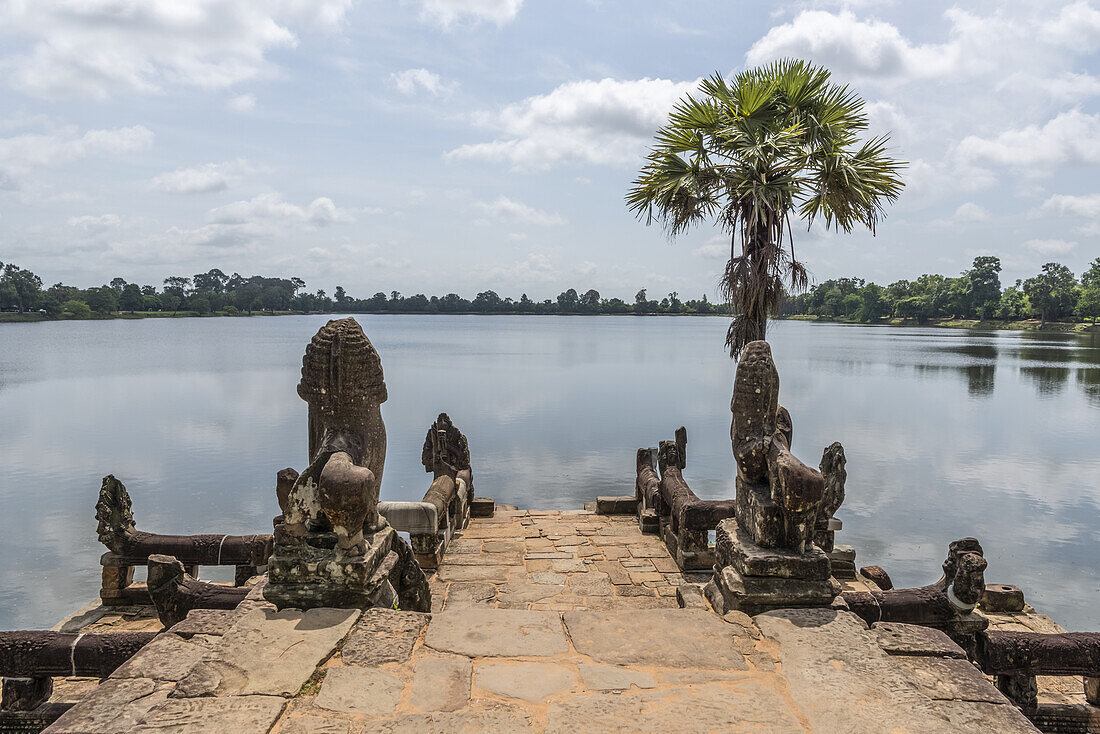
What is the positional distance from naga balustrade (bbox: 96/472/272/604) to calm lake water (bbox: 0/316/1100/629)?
14.0ft

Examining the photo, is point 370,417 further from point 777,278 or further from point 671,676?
point 777,278

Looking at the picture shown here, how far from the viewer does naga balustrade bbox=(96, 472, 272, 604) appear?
21.3 feet

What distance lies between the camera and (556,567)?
702 centimetres

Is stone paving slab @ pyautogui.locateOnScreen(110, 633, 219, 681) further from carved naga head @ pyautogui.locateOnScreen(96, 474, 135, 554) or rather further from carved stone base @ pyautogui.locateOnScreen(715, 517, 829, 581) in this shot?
carved naga head @ pyautogui.locateOnScreen(96, 474, 135, 554)

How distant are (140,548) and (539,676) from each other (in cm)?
591

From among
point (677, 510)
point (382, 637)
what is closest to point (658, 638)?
point (382, 637)

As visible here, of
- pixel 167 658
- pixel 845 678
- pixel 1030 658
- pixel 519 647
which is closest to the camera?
pixel 845 678

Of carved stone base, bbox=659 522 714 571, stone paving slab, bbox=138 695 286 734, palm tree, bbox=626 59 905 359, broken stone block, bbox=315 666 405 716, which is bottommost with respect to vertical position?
carved stone base, bbox=659 522 714 571

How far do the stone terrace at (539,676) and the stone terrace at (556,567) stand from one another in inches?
73.6

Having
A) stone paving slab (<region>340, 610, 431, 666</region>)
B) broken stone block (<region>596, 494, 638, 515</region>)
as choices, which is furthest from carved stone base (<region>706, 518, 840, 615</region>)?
broken stone block (<region>596, 494, 638, 515</region>)

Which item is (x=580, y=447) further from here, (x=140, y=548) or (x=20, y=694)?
(x=20, y=694)

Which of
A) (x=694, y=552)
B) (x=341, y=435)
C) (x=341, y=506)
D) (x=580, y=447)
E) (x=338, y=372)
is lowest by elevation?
(x=580, y=447)

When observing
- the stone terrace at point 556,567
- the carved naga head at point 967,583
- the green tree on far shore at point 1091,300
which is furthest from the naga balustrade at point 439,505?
→ the green tree on far shore at point 1091,300

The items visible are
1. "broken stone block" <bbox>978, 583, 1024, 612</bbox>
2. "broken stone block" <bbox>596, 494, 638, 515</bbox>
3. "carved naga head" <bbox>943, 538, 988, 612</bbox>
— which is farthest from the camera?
"broken stone block" <bbox>596, 494, 638, 515</bbox>
